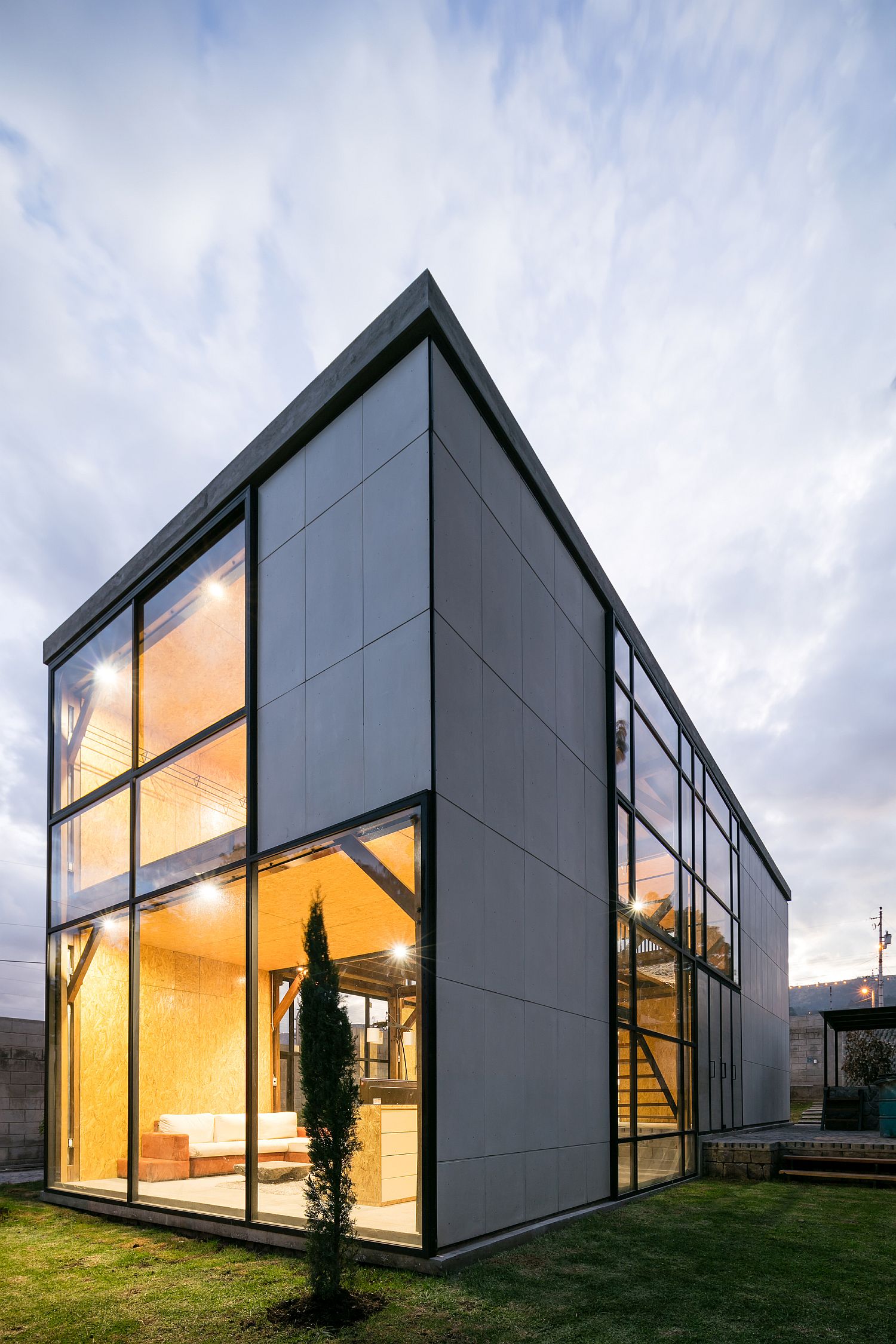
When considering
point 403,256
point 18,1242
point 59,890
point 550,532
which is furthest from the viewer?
point 403,256

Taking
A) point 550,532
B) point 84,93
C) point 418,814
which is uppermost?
point 84,93

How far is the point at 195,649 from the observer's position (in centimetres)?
941

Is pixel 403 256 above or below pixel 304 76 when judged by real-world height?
above

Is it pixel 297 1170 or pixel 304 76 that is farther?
pixel 304 76

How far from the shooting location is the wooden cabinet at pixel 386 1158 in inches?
235

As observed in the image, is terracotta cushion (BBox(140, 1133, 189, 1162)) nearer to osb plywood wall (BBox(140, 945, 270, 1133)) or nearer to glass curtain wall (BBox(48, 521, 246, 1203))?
glass curtain wall (BBox(48, 521, 246, 1203))

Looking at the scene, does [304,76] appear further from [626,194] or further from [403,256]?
[403,256]

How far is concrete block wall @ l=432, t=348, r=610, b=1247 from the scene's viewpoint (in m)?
6.35

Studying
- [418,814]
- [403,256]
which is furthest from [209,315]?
[403,256]

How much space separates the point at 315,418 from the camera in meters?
7.82

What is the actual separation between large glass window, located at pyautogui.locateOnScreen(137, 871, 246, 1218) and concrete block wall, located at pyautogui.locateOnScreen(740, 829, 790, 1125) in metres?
11.4

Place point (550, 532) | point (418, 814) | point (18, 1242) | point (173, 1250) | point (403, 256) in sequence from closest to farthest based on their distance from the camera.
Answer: point (418, 814) < point (173, 1250) < point (18, 1242) < point (550, 532) < point (403, 256)

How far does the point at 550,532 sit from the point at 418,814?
4213mm

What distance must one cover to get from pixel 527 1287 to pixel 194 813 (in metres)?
5.05
